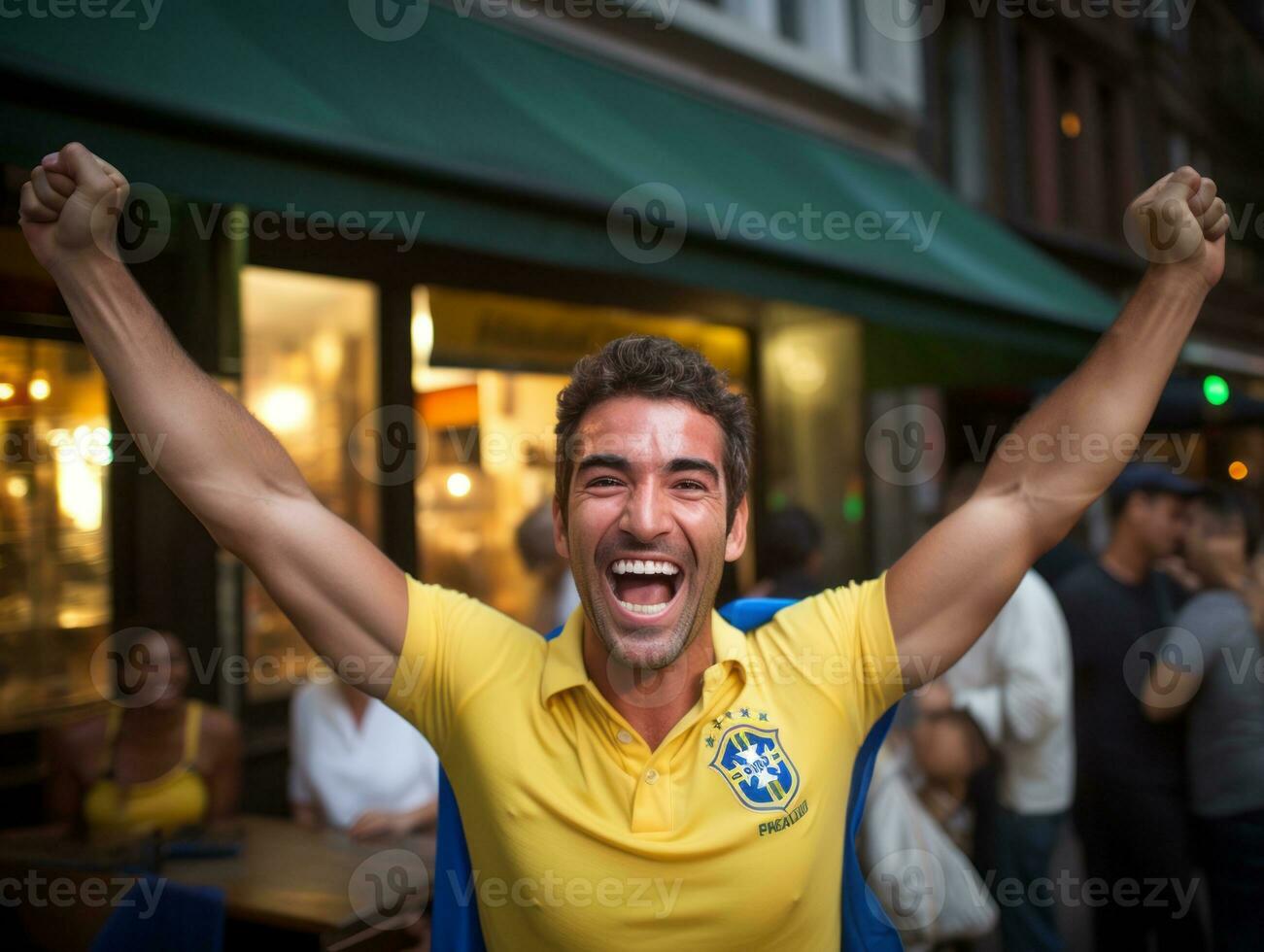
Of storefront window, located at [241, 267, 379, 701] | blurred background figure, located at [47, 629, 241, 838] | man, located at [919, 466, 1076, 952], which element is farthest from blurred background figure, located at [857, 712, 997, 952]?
storefront window, located at [241, 267, 379, 701]

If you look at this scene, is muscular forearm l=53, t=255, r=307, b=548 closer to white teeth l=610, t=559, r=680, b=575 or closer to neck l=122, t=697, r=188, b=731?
white teeth l=610, t=559, r=680, b=575

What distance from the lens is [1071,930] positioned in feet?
15.5

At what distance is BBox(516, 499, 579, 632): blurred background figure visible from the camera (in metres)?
4.64

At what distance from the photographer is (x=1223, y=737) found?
3639 mm

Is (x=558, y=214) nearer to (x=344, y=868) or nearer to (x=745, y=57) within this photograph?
(x=344, y=868)

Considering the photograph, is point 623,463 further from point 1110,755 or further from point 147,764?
point 1110,755

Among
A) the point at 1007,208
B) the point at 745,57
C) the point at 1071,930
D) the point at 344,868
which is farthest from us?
the point at 1007,208

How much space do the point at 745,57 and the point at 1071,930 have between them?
20.0 feet

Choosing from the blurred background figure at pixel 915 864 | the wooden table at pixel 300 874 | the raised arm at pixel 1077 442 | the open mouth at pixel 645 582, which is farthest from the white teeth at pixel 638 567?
the blurred background figure at pixel 915 864

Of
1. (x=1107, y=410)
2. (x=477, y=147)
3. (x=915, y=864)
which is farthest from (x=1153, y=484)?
(x=477, y=147)

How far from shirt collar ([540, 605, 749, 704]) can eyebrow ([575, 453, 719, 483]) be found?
0.92 feet

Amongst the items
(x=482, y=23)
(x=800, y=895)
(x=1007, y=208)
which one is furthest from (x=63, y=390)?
(x=1007, y=208)

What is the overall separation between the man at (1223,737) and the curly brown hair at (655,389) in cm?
252

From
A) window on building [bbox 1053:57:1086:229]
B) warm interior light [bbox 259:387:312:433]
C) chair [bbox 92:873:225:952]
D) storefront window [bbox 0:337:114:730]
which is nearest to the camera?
chair [bbox 92:873:225:952]
